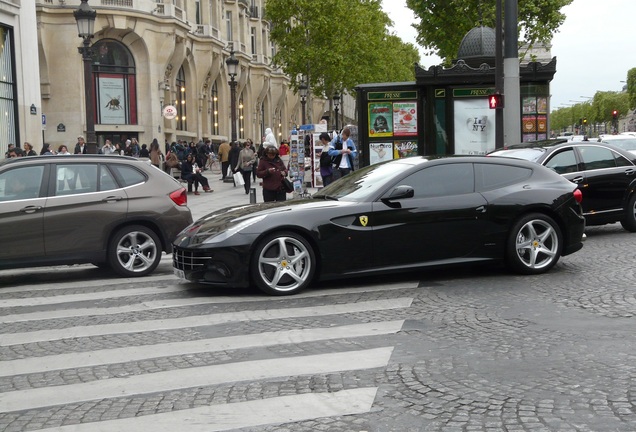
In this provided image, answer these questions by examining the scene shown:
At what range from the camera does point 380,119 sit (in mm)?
21828

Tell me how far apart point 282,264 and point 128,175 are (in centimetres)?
319

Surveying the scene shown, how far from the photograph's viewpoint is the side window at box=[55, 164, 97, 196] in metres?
10.5

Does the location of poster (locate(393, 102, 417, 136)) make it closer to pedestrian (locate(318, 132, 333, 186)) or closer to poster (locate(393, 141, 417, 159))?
poster (locate(393, 141, 417, 159))

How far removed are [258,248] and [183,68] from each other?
1861 inches

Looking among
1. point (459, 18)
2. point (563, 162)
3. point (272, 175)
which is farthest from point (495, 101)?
point (459, 18)

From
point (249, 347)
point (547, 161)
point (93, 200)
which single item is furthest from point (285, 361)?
point (547, 161)

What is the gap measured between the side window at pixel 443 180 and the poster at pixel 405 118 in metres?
12.1

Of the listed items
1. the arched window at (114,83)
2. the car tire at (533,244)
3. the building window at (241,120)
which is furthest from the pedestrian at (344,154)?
the building window at (241,120)

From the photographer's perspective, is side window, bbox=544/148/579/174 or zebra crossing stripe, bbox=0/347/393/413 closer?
zebra crossing stripe, bbox=0/347/393/413

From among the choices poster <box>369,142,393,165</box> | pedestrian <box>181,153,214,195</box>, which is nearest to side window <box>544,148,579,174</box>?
poster <box>369,142,393,165</box>

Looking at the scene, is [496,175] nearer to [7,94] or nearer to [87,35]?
[87,35]

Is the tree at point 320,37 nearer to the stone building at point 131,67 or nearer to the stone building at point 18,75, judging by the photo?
the stone building at point 131,67

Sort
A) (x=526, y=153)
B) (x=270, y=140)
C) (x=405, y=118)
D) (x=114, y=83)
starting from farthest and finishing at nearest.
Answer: (x=114, y=83) < (x=405, y=118) < (x=270, y=140) < (x=526, y=153)

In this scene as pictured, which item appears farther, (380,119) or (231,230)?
(380,119)
